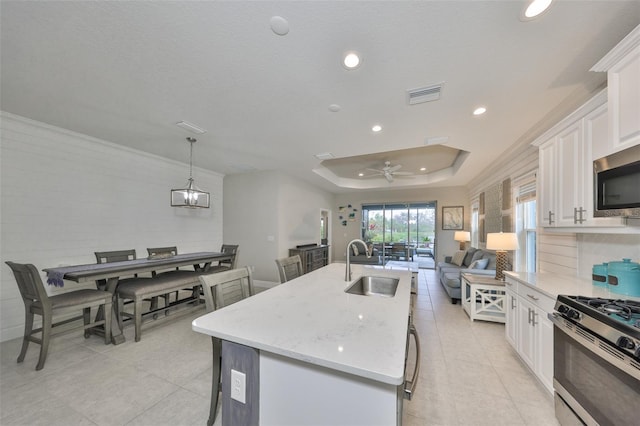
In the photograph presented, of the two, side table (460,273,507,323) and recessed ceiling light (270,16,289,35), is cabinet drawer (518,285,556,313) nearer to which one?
side table (460,273,507,323)

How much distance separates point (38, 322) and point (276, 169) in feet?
14.4

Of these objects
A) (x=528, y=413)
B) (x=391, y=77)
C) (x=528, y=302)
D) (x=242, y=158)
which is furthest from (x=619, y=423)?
(x=242, y=158)

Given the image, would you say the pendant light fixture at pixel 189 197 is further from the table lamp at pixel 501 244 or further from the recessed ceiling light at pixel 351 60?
the table lamp at pixel 501 244

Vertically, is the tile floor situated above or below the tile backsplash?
below

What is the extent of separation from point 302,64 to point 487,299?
399cm

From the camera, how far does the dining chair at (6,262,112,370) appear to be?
230cm

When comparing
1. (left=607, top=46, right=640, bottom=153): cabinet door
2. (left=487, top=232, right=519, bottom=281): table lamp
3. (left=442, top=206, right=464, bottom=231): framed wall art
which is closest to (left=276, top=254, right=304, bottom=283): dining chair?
(left=607, top=46, right=640, bottom=153): cabinet door

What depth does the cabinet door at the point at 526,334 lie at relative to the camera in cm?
210

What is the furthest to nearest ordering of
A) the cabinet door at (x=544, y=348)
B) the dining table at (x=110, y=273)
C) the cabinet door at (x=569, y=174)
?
the dining table at (x=110, y=273), the cabinet door at (x=569, y=174), the cabinet door at (x=544, y=348)

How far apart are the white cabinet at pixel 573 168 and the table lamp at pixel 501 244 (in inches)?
39.0

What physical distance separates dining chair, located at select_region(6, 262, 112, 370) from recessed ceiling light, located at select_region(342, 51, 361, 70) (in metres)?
3.53

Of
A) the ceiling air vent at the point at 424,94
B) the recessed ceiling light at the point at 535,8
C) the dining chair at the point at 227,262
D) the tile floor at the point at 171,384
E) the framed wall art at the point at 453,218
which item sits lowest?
the tile floor at the point at 171,384

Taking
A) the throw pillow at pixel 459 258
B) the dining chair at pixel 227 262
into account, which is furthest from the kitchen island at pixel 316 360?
the throw pillow at pixel 459 258

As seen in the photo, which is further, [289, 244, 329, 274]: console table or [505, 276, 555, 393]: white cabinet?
[289, 244, 329, 274]: console table
